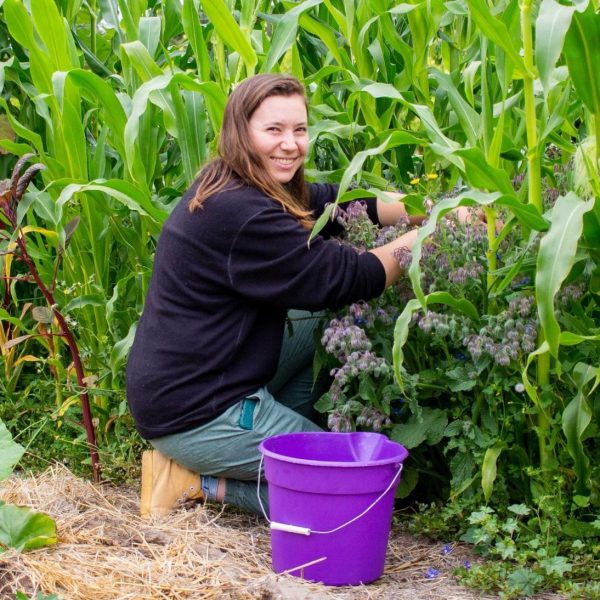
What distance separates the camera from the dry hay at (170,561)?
194 centimetres

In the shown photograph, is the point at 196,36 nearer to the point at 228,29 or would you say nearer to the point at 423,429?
the point at 228,29

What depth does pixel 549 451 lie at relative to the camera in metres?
2.05

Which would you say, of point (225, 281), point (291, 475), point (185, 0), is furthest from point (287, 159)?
point (291, 475)

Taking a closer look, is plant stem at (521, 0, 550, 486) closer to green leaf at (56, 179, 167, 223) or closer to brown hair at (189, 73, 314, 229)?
brown hair at (189, 73, 314, 229)

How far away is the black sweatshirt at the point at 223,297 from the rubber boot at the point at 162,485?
0.10 meters

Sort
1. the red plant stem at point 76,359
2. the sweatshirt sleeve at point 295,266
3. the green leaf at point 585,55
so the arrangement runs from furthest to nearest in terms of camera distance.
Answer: the red plant stem at point 76,359
the sweatshirt sleeve at point 295,266
the green leaf at point 585,55

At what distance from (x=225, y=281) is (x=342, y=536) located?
0.67 metres

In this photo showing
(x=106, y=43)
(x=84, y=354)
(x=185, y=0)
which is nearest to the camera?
(x=185, y=0)

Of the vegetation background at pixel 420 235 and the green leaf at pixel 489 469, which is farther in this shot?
the green leaf at pixel 489 469

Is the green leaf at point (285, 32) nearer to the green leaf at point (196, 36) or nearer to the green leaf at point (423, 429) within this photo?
the green leaf at point (196, 36)

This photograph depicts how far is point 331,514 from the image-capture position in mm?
1992

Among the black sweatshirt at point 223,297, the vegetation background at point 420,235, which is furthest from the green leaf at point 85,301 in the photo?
the black sweatshirt at point 223,297

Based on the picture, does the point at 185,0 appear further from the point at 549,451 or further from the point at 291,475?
the point at 549,451

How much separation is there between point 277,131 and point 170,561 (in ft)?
3.42
